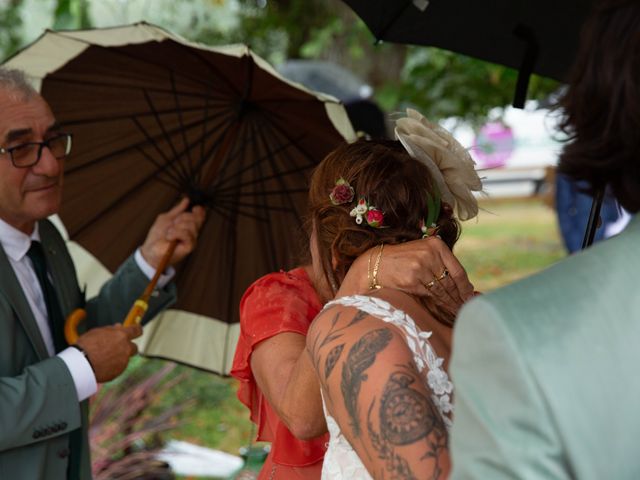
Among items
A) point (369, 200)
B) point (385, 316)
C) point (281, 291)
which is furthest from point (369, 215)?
point (281, 291)

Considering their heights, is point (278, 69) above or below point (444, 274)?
below

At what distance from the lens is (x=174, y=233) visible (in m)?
3.03

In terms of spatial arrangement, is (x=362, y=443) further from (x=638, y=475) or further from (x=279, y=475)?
(x=279, y=475)

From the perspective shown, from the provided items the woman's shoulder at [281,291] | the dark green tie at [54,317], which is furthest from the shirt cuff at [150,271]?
the woman's shoulder at [281,291]

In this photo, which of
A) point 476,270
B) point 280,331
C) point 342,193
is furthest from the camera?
point 476,270

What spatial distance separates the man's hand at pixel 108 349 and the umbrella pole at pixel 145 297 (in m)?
0.15

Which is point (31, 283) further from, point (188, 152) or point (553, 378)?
point (553, 378)

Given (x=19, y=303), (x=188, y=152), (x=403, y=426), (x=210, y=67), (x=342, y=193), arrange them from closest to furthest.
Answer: (x=403, y=426) → (x=342, y=193) → (x=19, y=303) → (x=210, y=67) → (x=188, y=152)

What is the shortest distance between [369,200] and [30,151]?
132cm

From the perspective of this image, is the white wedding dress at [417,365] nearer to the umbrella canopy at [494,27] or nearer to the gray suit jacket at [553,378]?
the gray suit jacket at [553,378]

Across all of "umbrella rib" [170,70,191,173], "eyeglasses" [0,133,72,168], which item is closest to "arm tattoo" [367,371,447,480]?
"eyeglasses" [0,133,72,168]

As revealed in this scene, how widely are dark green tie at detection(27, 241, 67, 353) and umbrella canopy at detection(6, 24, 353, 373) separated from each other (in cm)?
58

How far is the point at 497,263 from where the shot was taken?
1358 cm

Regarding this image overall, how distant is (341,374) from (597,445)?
54cm
